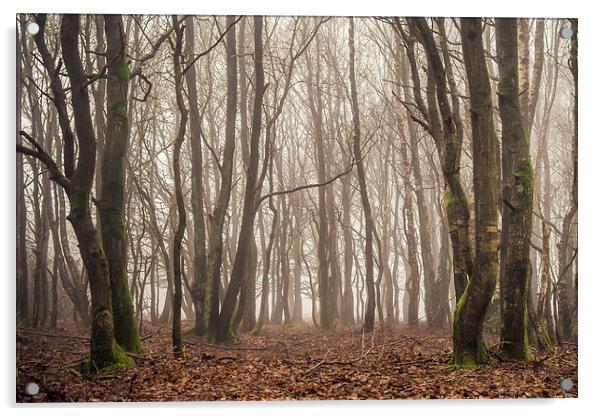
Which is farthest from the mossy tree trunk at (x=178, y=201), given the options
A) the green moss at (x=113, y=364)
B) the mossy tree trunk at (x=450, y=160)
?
the mossy tree trunk at (x=450, y=160)

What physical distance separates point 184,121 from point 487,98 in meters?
3.37

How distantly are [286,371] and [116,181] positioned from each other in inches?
107

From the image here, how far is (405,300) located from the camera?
26.3 feet

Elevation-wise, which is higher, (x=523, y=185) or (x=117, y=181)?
(x=117, y=181)

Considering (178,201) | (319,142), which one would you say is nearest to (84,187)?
(178,201)

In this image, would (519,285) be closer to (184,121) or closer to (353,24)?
(353,24)

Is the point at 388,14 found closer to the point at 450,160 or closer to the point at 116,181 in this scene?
the point at 450,160

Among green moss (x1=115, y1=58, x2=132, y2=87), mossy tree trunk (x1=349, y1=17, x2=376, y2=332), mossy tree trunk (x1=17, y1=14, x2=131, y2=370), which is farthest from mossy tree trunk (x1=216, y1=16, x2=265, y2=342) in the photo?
green moss (x1=115, y1=58, x2=132, y2=87)

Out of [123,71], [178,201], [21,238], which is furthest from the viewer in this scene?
[178,201]

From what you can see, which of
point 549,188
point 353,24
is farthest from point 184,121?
point 549,188

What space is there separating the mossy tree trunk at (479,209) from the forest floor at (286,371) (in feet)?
0.59

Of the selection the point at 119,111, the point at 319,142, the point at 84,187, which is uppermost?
the point at 119,111

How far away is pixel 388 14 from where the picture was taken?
736 centimetres

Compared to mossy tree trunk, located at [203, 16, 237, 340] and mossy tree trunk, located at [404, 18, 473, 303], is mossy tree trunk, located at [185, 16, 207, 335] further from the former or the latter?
mossy tree trunk, located at [404, 18, 473, 303]
